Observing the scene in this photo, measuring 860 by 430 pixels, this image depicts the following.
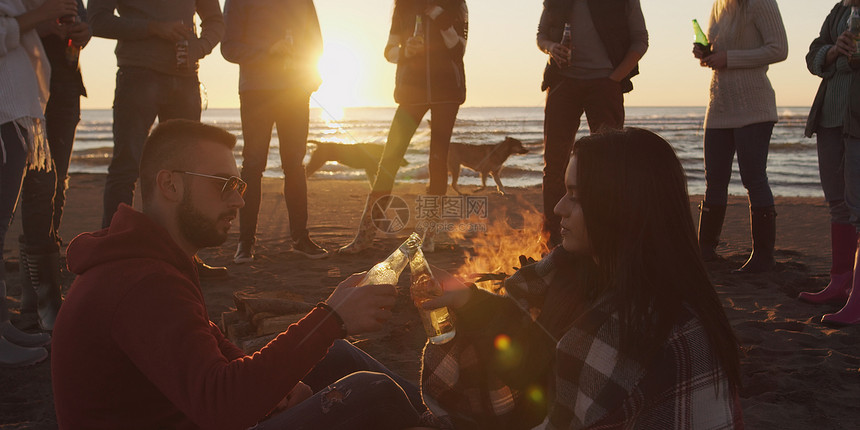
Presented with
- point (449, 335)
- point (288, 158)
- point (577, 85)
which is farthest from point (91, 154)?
point (449, 335)

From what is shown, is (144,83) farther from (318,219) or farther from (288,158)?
(318,219)

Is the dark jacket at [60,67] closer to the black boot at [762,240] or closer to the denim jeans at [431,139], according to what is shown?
the denim jeans at [431,139]

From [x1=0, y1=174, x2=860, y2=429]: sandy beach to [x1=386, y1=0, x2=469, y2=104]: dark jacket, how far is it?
5.08 ft

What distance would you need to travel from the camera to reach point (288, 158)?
20.6ft

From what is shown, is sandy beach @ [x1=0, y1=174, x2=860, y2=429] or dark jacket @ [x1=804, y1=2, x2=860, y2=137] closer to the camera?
sandy beach @ [x1=0, y1=174, x2=860, y2=429]

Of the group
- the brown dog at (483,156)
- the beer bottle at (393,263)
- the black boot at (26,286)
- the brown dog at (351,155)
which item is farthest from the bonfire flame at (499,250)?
the brown dog at (483,156)

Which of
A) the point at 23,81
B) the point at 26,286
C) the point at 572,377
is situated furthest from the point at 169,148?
→ the point at 26,286

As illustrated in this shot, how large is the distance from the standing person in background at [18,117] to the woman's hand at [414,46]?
117 inches

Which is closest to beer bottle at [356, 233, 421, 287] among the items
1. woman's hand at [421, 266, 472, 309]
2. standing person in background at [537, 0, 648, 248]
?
woman's hand at [421, 266, 472, 309]

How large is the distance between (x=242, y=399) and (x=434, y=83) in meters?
4.72

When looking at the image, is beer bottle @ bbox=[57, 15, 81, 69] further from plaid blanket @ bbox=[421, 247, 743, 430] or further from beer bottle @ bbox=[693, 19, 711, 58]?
beer bottle @ bbox=[693, 19, 711, 58]

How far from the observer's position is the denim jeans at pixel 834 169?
4723mm

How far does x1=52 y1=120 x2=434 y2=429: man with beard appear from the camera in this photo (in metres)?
1.73

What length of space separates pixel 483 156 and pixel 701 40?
8.35 meters
